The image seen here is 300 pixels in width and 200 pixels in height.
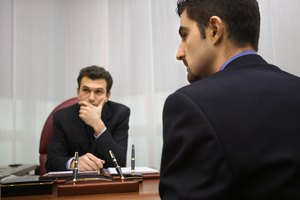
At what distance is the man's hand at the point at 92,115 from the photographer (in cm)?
204

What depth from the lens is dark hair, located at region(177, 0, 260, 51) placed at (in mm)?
863

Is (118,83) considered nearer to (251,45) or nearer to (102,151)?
(102,151)

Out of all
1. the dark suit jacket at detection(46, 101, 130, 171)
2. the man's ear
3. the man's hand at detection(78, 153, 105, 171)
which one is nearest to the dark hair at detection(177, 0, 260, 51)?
the man's ear

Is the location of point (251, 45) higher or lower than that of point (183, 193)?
higher

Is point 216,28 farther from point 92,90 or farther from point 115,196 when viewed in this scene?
point 92,90

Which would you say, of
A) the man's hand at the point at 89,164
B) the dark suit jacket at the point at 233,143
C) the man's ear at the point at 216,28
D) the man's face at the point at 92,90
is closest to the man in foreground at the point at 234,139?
the dark suit jacket at the point at 233,143

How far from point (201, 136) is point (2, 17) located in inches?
111

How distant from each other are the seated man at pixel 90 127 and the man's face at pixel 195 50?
111cm

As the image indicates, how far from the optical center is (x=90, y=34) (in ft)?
10.0

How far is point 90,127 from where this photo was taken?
2.19 m

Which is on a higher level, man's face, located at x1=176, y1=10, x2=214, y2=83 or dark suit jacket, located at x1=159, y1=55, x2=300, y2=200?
man's face, located at x1=176, y1=10, x2=214, y2=83

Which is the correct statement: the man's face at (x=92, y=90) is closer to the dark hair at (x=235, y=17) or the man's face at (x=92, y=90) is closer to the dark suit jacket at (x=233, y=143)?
the dark hair at (x=235, y=17)

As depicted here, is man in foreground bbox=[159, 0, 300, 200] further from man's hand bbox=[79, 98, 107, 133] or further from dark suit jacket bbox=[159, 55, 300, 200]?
man's hand bbox=[79, 98, 107, 133]

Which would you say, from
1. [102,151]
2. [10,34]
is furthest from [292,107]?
[10,34]
